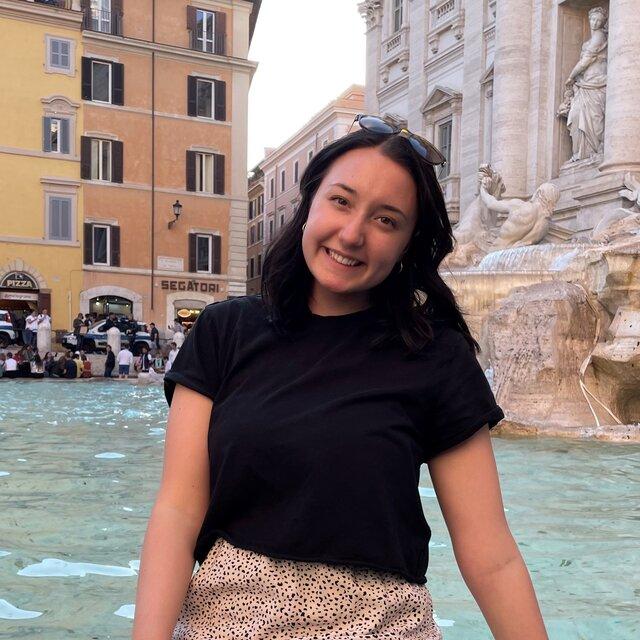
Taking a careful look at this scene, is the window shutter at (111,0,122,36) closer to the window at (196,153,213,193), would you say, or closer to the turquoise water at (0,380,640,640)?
the window at (196,153,213,193)

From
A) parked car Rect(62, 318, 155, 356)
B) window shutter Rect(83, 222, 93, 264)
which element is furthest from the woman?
window shutter Rect(83, 222, 93, 264)

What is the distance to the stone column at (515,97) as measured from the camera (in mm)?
17156

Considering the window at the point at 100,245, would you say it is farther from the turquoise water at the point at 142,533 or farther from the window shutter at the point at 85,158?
the turquoise water at the point at 142,533

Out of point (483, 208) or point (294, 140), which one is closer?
point (483, 208)

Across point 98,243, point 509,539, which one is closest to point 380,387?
point 509,539

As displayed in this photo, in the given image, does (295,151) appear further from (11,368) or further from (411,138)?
(411,138)

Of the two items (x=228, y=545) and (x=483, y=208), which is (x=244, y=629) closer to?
A: (x=228, y=545)

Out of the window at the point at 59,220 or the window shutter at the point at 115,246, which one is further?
the window shutter at the point at 115,246

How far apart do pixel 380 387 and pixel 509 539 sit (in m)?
0.34

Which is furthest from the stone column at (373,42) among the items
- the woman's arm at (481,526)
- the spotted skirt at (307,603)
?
the spotted skirt at (307,603)

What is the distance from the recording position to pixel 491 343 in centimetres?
794

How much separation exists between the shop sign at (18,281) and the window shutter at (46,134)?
442 cm

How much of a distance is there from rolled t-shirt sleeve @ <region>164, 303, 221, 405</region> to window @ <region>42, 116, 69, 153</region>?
28.3m

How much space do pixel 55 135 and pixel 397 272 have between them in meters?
28.6
